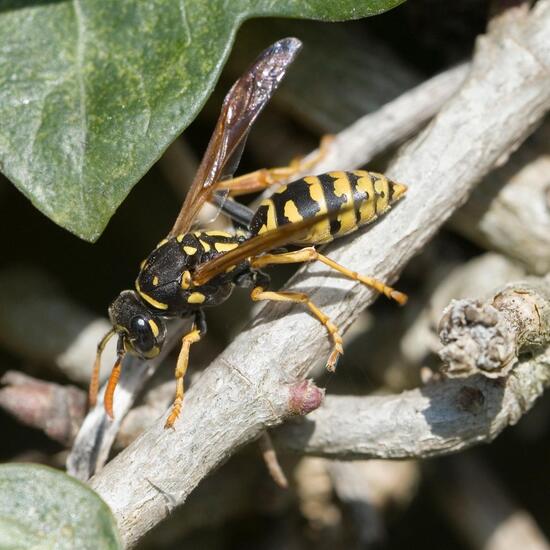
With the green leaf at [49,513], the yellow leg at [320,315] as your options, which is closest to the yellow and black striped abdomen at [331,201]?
the yellow leg at [320,315]

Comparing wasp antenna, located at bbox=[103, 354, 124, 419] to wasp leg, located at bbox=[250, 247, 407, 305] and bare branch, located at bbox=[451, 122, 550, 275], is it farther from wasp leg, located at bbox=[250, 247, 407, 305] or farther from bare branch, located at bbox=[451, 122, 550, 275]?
bare branch, located at bbox=[451, 122, 550, 275]

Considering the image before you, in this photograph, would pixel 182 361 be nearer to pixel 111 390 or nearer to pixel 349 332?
pixel 111 390

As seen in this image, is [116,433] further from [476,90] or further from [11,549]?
[476,90]

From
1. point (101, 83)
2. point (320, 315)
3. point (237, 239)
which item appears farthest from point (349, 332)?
point (101, 83)

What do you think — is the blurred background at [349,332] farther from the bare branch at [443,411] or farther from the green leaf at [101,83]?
the green leaf at [101,83]

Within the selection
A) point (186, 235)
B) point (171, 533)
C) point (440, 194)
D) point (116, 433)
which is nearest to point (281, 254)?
point (186, 235)
